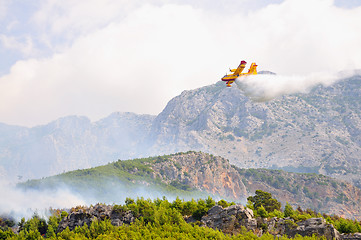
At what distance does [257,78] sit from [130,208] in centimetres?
5808

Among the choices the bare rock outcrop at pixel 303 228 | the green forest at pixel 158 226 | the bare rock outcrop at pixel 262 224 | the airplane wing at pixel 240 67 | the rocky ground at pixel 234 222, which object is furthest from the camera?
the airplane wing at pixel 240 67

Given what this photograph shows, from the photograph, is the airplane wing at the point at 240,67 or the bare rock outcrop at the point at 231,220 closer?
the bare rock outcrop at the point at 231,220

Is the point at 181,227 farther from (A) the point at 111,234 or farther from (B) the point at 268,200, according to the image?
(B) the point at 268,200

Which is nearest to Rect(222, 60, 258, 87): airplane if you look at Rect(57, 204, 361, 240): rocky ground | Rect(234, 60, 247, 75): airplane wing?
Rect(234, 60, 247, 75): airplane wing

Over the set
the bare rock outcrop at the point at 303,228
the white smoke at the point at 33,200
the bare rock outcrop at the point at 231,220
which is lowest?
the bare rock outcrop at the point at 303,228

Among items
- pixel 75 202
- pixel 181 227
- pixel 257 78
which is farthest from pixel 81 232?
pixel 75 202

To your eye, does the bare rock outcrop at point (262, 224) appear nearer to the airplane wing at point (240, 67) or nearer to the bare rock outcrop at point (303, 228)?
the bare rock outcrop at point (303, 228)

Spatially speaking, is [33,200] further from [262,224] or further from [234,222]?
[262,224]

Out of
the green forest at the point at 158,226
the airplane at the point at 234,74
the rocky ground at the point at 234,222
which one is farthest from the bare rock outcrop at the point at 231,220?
the airplane at the point at 234,74

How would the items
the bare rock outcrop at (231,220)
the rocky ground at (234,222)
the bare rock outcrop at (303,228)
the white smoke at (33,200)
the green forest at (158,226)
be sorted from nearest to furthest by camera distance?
the bare rock outcrop at (303,228) → the green forest at (158,226) → the rocky ground at (234,222) → the bare rock outcrop at (231,220) → the white smoke at (33,200)

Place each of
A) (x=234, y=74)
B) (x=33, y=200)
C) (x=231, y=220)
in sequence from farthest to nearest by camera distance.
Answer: (x=33, y=200)
(x=234, y=74)
(x=231, y=220)

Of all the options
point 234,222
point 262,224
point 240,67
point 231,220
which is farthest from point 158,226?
point 240,67

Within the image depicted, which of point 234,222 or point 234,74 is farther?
point 234,74

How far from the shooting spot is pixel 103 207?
76312 millimetres
